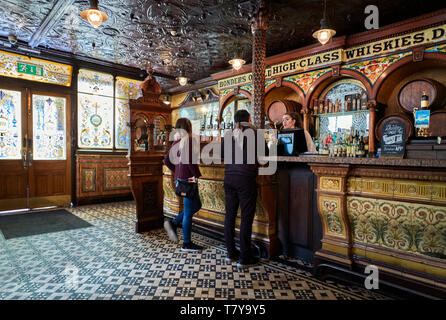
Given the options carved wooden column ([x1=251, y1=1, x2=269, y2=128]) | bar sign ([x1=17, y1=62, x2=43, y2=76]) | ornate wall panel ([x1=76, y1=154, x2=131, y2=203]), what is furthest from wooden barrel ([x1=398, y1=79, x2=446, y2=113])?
bar sign ([x1=17, y1=62, x2=43, y2=76])

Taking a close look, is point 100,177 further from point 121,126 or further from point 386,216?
point 386,216

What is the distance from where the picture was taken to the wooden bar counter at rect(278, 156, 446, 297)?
2254mm

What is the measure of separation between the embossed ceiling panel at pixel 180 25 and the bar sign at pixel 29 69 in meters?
0.74

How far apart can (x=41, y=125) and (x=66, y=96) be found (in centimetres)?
101

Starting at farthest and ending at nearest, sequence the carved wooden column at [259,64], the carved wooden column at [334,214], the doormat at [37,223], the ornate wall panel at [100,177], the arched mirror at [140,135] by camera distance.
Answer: the ornate wall panel at [100,177] → the doormat at [37,223] → the arched mirror at [140,135] → the carved wooden column at [259,64] → the carved wooden column at [334,214]

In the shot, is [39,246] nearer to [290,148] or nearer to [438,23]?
[290,148]

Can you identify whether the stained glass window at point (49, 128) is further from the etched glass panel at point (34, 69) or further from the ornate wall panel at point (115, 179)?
the ornate wall panel at point (115, 179)

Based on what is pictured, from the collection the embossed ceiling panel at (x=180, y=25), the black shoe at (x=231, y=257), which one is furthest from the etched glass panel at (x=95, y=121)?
the black shoe at (x=231, y=257)

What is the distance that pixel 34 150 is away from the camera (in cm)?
658

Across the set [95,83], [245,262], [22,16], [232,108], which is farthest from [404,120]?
[95,83]

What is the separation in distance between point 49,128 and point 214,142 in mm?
4483

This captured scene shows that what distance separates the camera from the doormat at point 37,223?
468 centimetres

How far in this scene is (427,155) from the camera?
95.2 inches

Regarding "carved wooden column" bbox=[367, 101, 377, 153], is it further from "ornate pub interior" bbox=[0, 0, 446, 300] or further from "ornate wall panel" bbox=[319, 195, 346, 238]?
"ornate wall panel" bbox=[319, 195, 346, 238]
